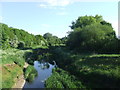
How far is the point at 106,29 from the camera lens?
133ft

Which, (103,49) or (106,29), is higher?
(106,29)

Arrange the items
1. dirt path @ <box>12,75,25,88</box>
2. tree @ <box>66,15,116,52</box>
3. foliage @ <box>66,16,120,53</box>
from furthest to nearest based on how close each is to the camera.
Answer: tree @ <box>66,15,116,52</box>
foliage @ <box>66,16,120,53</box>
dirt path @ <box>12,75,25,88</box>

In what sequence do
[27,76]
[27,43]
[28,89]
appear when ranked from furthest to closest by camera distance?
[27,43], [27,76], [28,89]

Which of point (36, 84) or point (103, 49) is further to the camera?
point (103, 49)

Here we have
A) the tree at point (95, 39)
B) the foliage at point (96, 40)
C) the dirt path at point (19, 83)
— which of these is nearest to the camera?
the dirt path at point (19, 83)

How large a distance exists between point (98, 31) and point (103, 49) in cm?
680

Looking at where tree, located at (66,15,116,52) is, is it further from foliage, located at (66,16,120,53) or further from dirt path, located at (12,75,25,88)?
dirt path, located at (12,75,25,88)

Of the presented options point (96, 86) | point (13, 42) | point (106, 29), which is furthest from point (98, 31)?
point (13, 42)

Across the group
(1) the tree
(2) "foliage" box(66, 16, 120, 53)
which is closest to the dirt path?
(2) "foliage" box(66, 16, 120, 53)

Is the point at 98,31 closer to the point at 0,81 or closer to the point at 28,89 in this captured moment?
the point at 28,89

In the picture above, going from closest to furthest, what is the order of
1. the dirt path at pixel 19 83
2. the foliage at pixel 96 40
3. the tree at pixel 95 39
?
the dirt path at pixel 19 83 → the foliage at pixel 96 40 → the tree at pixel 95 39

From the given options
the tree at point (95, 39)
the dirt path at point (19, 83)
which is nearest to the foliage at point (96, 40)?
the tree at point (95, 39)

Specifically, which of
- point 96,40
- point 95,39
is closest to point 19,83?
point 96,40

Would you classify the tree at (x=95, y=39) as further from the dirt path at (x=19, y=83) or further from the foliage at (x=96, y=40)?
the dirt path at (x=19, y=83)
